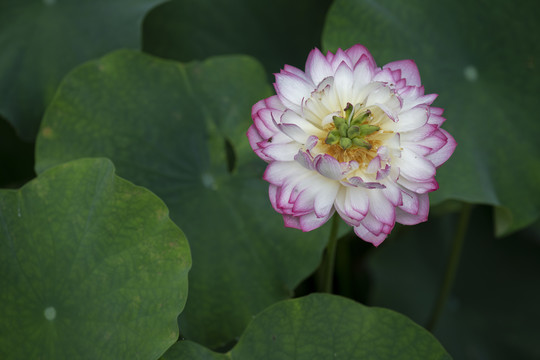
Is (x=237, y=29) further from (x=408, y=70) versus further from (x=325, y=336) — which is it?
(x=325, y=336)

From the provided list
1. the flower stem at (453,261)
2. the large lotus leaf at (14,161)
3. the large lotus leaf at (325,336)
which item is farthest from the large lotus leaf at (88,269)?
the flower stem at (453,261)

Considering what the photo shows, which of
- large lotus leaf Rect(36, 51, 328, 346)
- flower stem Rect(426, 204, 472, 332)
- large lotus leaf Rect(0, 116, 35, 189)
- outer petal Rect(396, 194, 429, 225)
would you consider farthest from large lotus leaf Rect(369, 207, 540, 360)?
large lotus leaf Rect(0, 116, 35, 189)

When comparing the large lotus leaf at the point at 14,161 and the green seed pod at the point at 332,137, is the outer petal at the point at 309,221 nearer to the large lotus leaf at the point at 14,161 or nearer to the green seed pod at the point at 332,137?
the green seed pod at the point at 332,137

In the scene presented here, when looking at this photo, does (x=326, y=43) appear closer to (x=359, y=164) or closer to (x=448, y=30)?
(x=448, y=30)

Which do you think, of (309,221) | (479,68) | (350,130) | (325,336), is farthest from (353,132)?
(479,68)

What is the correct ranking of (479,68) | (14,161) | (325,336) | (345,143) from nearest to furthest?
1. (345,143)
2. (325,336)
3. (479,68)
4. (14,161)

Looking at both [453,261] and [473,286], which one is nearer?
[453,261]

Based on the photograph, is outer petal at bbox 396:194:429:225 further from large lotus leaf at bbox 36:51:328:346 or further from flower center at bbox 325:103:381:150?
large lotus leaf at bbox 36:51:328:346
